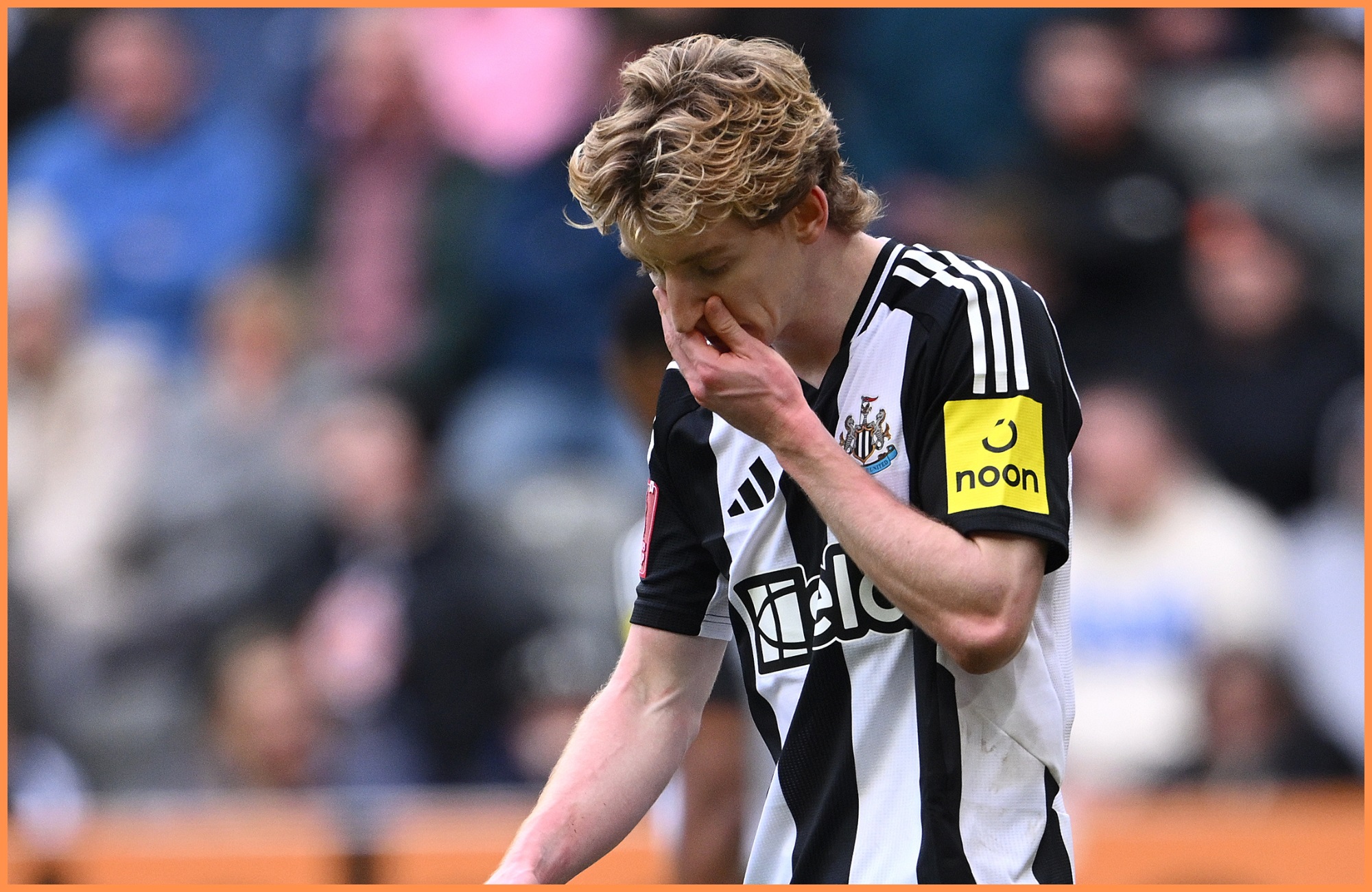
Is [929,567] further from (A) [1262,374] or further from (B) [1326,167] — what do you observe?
(B) [1326,167]

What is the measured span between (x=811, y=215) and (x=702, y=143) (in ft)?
0.87

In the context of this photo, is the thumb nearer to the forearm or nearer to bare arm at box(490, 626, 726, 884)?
the forearm

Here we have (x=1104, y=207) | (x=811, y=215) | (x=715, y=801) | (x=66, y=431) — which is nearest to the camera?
(x=811, y=215)

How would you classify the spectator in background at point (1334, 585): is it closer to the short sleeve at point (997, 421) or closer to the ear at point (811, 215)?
the short sleeve at point (997, 421)

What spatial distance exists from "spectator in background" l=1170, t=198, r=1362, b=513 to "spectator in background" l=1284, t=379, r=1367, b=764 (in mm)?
89

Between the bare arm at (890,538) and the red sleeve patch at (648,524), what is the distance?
0.49 meters

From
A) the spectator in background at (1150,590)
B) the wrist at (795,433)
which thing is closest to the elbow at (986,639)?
the wrist at (795,433)

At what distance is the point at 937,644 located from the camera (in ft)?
9.05

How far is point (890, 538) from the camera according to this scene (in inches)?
103

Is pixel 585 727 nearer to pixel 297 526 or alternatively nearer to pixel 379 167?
pixel 297 526

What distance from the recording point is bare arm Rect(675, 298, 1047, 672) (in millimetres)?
2596

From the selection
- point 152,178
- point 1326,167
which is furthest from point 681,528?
point 152,178

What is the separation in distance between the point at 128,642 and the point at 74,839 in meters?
1.49

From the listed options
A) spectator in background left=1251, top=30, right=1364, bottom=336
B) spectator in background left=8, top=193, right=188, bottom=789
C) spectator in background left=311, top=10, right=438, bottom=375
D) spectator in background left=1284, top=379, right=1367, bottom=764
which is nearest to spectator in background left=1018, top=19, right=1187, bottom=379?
spectator in background left=1251, top=30, right=1364, bottom=336
